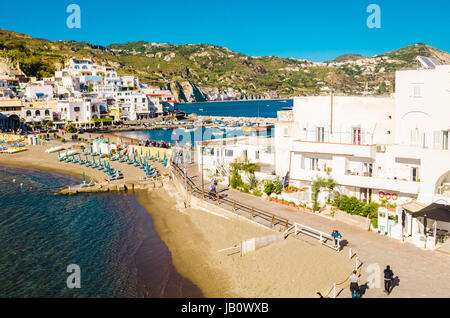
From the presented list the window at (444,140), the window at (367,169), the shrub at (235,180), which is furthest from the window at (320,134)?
the window at (444,140)

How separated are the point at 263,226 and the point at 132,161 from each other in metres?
31.6

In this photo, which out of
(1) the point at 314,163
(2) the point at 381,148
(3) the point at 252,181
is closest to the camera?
(2) the point at 381,148

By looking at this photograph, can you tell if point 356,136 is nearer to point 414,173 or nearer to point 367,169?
point 367,169

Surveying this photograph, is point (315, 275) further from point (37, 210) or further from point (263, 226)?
point (37, 210)

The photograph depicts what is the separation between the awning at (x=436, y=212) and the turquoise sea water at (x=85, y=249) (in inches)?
440

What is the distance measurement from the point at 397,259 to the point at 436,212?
129 inches

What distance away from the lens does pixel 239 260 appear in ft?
61.0

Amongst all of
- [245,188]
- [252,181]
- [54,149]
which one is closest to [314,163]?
[252,181]

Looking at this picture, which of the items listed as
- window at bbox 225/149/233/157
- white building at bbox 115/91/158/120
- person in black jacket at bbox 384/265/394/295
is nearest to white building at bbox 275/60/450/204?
person in black jacket at bbox 384/265/394/295

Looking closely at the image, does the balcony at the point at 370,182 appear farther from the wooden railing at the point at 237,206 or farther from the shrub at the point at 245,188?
the shrub at the point at 245,188

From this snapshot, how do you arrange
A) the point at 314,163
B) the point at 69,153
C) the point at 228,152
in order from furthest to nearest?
the point at 69,153 → the point at 228,152 → the point at 314,163

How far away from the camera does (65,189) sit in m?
37.3

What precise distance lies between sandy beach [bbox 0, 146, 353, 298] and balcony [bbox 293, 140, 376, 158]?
6.57 metres
